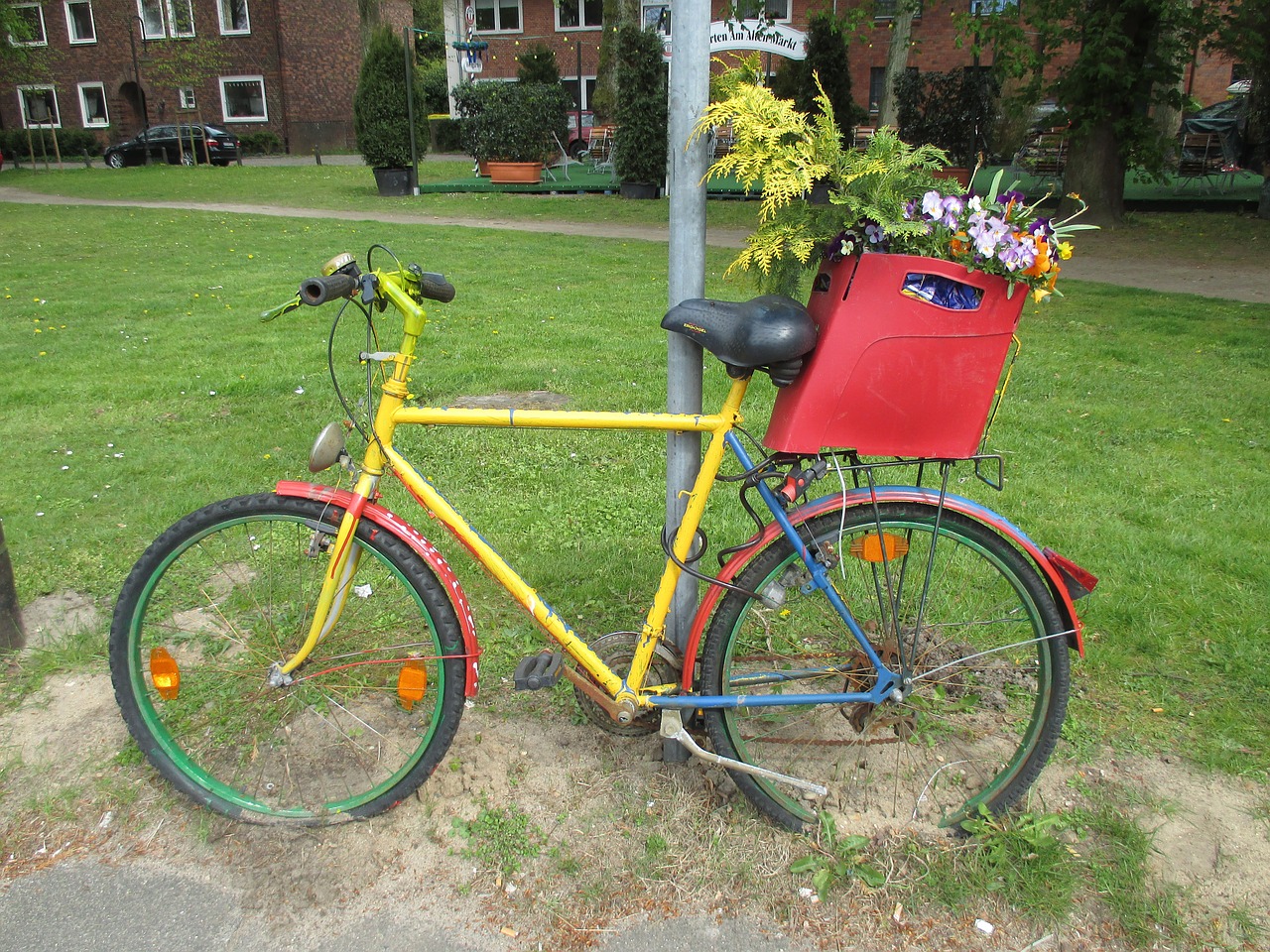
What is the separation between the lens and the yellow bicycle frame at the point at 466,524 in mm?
2342

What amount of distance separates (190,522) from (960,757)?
7.16 ft

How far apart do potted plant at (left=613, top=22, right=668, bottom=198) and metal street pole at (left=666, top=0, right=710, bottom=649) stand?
626 inches

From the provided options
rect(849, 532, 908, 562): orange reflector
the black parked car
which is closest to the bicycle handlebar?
rect(849, 532, 908, 562): orange reflector

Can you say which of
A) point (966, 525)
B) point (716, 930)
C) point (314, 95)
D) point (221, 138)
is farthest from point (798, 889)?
point (314, 95)

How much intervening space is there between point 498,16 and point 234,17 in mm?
10272

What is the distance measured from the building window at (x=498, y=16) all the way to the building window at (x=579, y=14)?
6.83ft

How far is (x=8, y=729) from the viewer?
2951 millimetres

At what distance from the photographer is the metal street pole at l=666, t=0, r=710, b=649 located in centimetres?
240

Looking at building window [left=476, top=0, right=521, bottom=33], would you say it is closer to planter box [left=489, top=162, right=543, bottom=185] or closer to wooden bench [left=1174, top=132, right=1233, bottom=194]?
planter box [left=489, top=162, right=543, bottom=185]

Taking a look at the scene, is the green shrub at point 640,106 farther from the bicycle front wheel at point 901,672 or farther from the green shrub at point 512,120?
the bicycle front wheel at point 901,672

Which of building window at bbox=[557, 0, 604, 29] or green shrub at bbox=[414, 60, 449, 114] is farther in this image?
green shrub at bbox=[414, 60, 449, 114]

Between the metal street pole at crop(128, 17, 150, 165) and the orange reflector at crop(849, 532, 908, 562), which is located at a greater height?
the metal street pole at crop(128, 17, 150, 165)

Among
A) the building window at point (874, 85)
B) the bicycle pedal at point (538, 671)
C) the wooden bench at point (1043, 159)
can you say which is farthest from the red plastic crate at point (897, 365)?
the building window at point (874, 85)

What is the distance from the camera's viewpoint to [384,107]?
18406 mm
